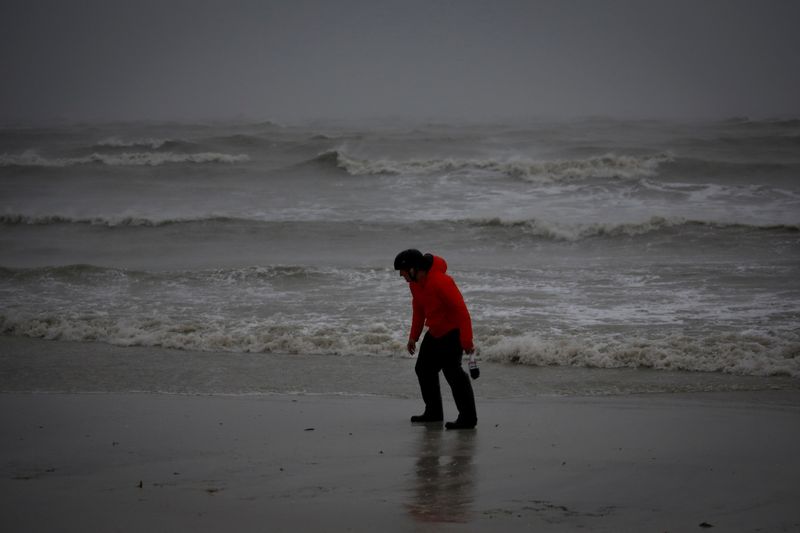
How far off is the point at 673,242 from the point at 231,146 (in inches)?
881

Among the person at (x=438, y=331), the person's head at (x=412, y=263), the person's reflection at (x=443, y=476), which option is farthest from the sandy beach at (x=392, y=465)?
the person's head at (x=412, y=263)

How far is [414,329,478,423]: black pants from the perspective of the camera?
6.20m

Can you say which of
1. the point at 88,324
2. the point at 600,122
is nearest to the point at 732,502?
the point at 88,324

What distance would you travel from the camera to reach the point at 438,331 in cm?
627

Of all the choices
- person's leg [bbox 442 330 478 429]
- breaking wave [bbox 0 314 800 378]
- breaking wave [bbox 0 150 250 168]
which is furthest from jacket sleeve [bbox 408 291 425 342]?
breaking wave [bbox 0 150 250 168]

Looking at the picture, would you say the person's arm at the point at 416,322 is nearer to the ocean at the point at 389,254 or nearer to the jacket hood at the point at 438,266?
the jacket hood at the point at 438,266

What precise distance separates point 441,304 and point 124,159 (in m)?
28.4

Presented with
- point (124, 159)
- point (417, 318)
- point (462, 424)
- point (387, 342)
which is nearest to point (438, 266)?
point (417, 318)

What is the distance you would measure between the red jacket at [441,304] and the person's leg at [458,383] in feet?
0.39

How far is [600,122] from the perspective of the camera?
46.6 m

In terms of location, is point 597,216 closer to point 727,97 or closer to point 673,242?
point 673,242

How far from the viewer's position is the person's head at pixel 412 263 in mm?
5945

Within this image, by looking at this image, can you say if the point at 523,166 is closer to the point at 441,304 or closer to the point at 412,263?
the point at 441,304

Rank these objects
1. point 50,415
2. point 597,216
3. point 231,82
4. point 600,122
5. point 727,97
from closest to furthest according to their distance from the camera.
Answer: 1. point 50,415
2. point 597,216
3. point 600,122
4. point 727,97
5. point 231,82
